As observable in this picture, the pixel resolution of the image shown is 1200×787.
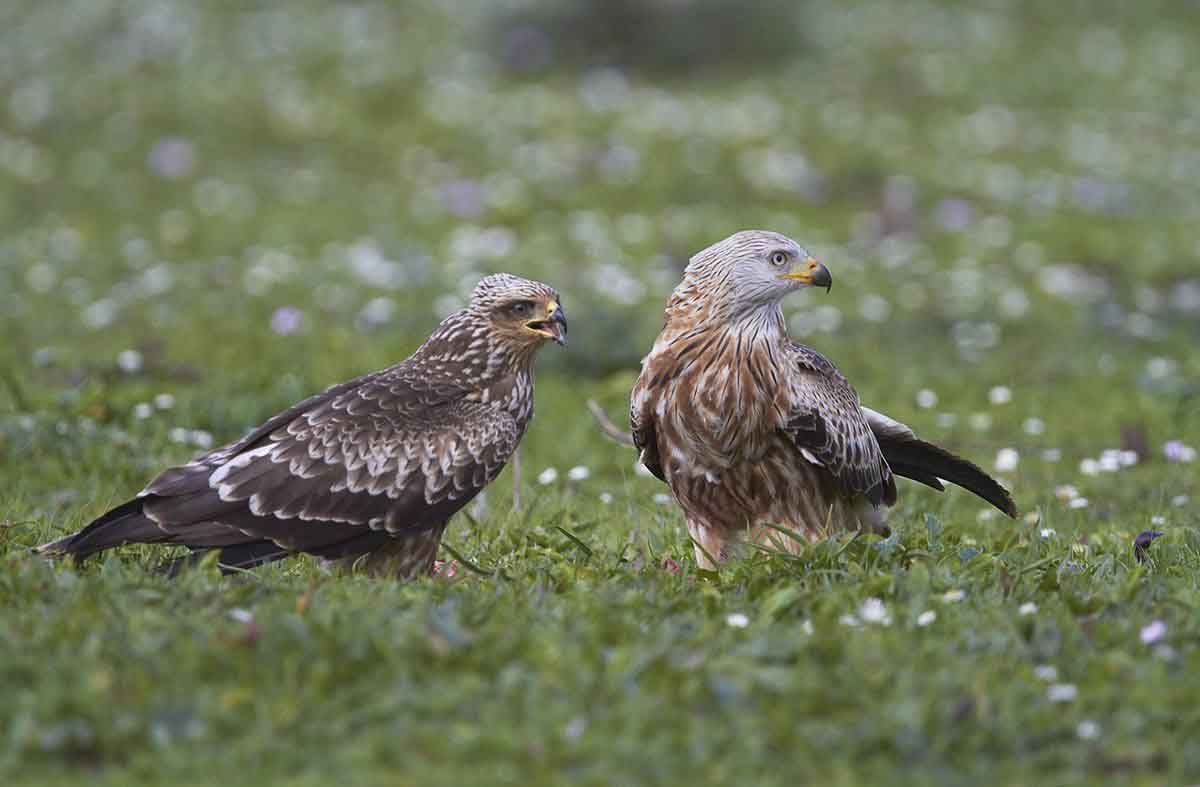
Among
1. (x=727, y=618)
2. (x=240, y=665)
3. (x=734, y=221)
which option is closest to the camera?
(x=240, y=665)

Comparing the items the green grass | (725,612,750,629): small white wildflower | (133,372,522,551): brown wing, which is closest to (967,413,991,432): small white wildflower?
the green grass

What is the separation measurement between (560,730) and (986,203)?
12.1 meters

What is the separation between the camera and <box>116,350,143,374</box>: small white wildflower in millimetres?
9656

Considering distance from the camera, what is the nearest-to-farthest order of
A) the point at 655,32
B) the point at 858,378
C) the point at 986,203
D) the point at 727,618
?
the point at 727,618 → the point at 858,378 → the point at 986,203 → the point at 655,32

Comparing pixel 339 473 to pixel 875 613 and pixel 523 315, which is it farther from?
pixel 875 613

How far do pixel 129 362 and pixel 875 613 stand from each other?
5.98 m

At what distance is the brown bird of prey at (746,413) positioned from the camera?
6031 mm

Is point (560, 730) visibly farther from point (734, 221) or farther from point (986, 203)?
point (986, 203)

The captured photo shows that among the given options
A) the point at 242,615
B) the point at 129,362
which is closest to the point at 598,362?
the point at 129,362

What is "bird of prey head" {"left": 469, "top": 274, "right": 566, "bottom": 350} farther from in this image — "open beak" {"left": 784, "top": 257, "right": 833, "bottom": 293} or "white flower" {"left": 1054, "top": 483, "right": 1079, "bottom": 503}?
"white flower" {"left": 1054, "top": 483, "right": 1079, "bottom": 503}

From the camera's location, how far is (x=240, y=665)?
4.52m

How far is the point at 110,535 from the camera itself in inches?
219

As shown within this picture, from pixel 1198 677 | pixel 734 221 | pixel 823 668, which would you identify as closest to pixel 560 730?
pixel 823 668

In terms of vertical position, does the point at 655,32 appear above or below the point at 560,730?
above
